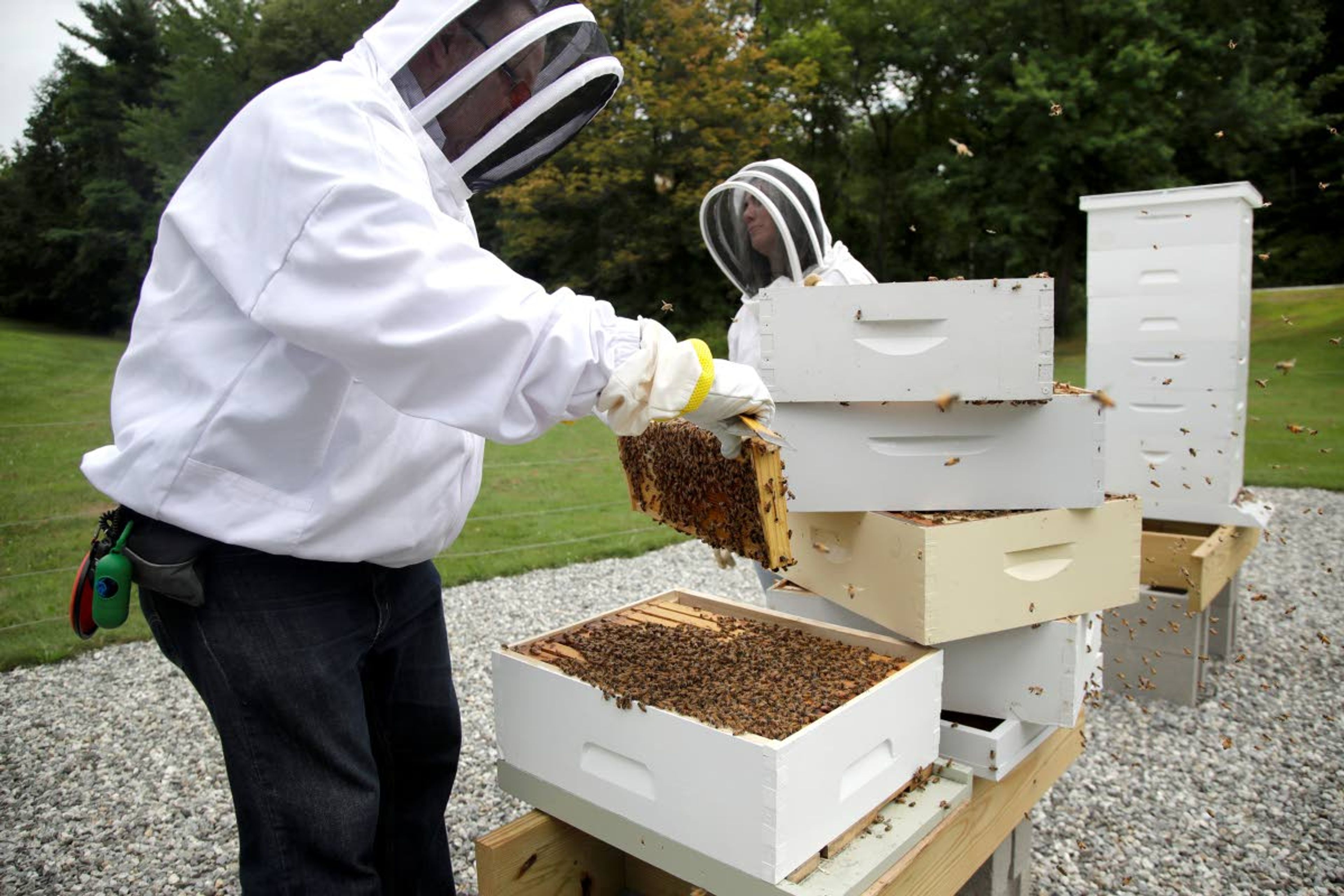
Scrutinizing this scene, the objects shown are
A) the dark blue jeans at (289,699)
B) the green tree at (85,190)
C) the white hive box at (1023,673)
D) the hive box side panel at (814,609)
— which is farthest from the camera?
the green tree at (85,190)

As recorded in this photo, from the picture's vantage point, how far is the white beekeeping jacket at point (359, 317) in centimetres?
134

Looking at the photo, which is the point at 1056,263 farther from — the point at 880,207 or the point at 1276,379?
the point at 1276,379

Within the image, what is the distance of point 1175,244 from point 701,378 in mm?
3410

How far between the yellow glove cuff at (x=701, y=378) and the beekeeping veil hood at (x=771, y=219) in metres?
2.10

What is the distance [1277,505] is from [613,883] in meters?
8.10

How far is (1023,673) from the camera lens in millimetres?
2232

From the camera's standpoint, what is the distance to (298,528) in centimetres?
150

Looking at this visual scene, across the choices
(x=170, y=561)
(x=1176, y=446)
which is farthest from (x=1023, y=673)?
(x=1176, y=446)

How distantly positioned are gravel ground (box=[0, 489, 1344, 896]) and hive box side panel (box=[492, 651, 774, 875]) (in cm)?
142

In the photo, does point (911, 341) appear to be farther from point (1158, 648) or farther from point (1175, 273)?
point (1158, 648)

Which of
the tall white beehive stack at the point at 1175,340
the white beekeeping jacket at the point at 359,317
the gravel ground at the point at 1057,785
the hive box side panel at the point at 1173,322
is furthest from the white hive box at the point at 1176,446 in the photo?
the white beekeeping jacket at the point at 359,317

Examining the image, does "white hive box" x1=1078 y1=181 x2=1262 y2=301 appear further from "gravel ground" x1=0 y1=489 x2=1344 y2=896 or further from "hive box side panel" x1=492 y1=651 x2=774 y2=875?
"hive box side panel" x1=492 y1=651 x2=774 y2=875

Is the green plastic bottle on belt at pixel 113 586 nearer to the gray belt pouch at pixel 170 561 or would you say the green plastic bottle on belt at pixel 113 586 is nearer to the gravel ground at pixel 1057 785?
the gray belt pouch at pixel 170 561

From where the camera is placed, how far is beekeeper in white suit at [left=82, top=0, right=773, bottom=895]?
1346 mm
